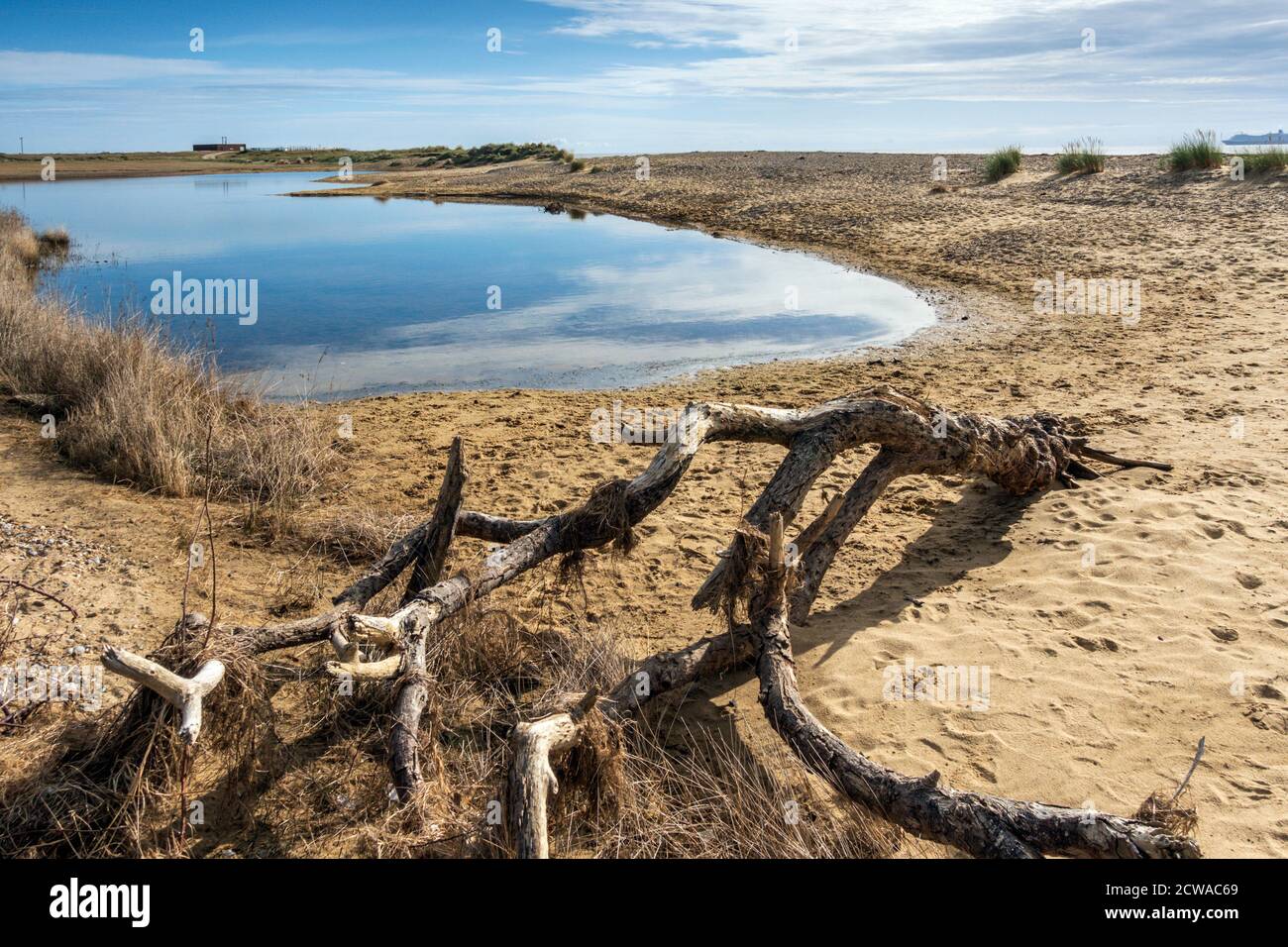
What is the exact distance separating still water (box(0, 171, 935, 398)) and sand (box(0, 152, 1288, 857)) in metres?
1.56

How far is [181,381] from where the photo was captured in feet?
26.1

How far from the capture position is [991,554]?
5.98 meters

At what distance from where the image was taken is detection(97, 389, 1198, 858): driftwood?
3156mm

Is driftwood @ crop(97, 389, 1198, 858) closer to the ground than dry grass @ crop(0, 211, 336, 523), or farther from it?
closer to the ground

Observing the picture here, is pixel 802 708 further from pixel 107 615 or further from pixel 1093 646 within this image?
pixel 107 615

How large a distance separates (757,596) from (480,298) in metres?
13.2

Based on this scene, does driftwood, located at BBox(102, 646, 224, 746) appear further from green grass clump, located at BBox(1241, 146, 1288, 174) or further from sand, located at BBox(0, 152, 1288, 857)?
green grass clump, located at BBox(1241, 146, 1288, 174)

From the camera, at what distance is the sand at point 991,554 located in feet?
13.8

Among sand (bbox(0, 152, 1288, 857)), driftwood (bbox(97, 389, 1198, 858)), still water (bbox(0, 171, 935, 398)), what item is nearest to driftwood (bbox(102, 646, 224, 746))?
driftwood (bbox(97, 389, 1198, 858))

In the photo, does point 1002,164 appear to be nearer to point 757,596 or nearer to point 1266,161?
point 1266,161

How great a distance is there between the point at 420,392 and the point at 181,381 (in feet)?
9.49

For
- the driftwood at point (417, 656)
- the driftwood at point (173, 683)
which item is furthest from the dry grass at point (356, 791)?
the driftwood at point (173, 683)
